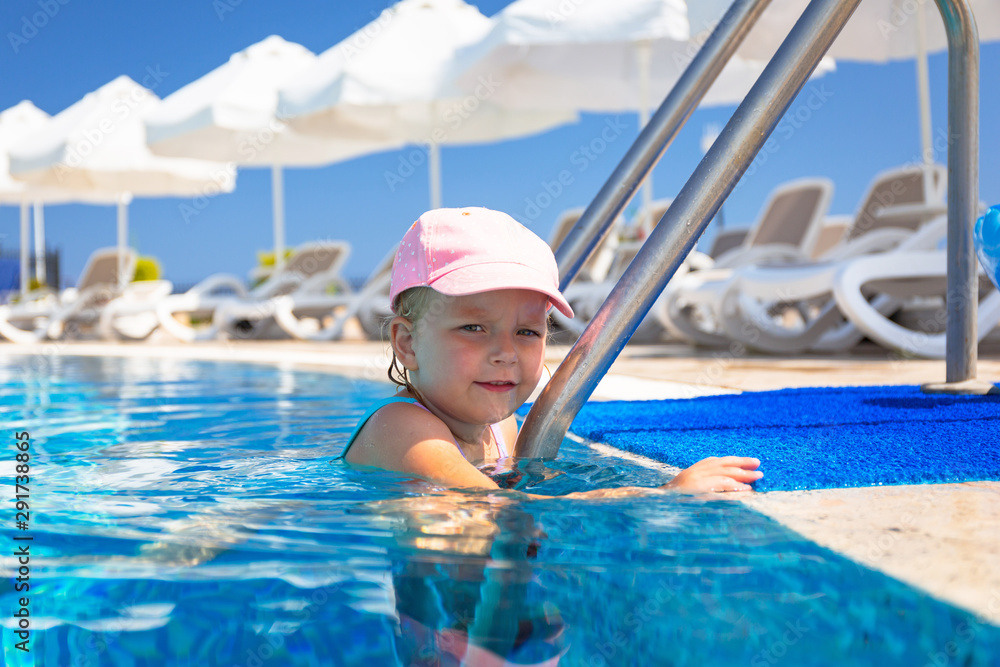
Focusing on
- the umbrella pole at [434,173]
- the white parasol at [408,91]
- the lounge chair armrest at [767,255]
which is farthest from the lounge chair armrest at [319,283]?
the lounge chair armrest at [767,255]

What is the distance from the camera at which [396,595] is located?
1.03 meters

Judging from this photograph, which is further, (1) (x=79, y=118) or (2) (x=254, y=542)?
(1) (x=79, y=118)

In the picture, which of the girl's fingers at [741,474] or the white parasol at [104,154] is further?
the white parasol at [104,154]

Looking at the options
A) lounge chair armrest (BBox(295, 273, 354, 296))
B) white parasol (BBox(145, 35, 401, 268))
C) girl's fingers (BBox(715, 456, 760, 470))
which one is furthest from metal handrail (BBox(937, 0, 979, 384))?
white parasol (BBox(145, 35, 401, 268))

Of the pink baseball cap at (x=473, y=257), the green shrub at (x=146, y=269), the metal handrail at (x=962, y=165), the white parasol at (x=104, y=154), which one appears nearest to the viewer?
the pink baseball cap at (x=473, y=257)

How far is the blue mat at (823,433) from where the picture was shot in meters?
1.56

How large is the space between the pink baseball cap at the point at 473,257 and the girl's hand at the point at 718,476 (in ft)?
1.33

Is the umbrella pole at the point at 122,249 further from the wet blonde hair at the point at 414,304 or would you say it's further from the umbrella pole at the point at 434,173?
the wet blonde hair at the point at 414,304

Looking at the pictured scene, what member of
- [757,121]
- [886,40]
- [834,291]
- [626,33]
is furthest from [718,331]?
[757,121]

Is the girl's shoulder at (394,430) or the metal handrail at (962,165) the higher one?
the metal handrail at (962,165)

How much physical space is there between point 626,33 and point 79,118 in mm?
11097

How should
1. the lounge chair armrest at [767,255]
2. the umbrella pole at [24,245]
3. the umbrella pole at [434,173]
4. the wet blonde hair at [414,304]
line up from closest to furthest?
the wet blonde hair at [414,304], the lounge chair armrest at [767,255], the umbrella pole at [434,173], the umbrella pole at [24,245]

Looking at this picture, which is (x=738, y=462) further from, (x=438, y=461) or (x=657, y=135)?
(x=657, y=135)

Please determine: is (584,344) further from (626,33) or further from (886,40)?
(886,40)
